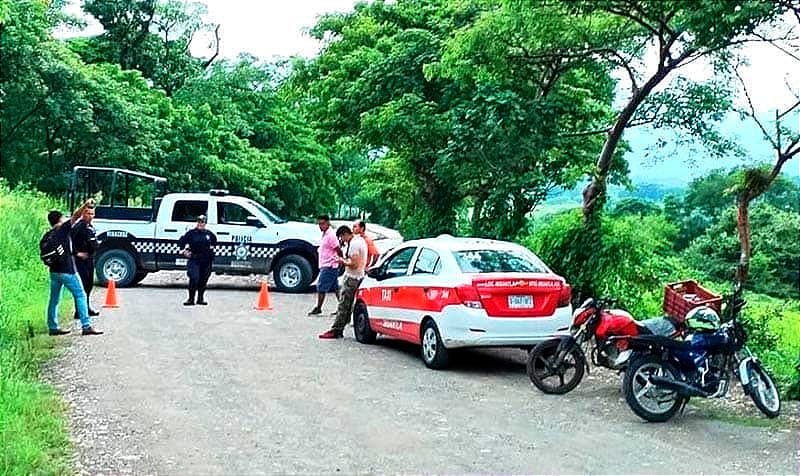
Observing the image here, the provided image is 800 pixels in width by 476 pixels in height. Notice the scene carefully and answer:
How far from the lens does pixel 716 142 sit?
12.4 metres

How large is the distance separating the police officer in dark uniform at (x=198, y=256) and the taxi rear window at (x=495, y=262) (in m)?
5.72

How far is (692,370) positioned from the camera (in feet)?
26.7

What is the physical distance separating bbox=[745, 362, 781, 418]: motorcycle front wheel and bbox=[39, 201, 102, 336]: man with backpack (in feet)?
24.7

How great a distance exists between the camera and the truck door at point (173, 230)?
18188mm

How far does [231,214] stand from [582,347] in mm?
10657

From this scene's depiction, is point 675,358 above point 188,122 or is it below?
below

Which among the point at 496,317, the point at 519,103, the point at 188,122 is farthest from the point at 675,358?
the point at 188,122

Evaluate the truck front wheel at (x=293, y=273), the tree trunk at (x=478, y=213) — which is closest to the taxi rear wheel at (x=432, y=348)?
the tree trunk at (x=478, y=213)

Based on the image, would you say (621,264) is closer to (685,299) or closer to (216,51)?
(685,299)

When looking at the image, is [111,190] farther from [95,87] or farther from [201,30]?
[201,30]

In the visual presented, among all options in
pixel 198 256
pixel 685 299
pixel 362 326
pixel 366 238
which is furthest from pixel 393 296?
pixel 198 256

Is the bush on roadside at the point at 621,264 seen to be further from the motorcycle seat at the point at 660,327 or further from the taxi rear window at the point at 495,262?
the motorcycle seat at the point at 660,327

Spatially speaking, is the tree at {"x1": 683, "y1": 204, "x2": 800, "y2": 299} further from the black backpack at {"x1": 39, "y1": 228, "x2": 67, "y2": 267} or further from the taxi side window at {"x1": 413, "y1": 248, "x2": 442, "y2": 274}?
the black backpack at {"x1": 39, "y1": 228, "x2": 67, "y2": 267}

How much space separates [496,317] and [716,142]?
442 centimetres
